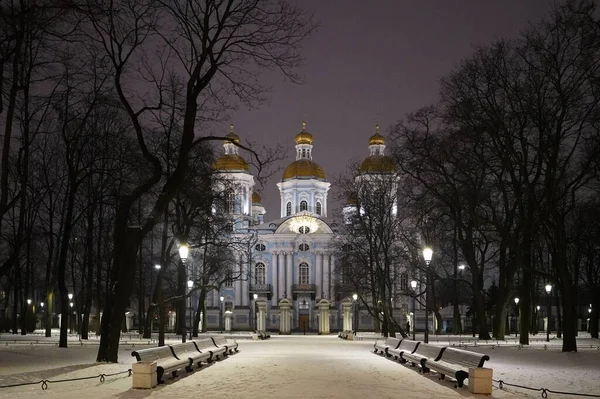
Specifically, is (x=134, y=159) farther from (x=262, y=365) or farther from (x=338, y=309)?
(x=338, y=309)

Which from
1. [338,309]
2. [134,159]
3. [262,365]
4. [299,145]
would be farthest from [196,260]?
[262,365]

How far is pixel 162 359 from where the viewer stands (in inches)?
710

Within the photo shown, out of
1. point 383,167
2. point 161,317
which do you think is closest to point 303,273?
point 383,167

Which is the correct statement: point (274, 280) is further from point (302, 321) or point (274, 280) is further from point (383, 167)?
point (383, 167)

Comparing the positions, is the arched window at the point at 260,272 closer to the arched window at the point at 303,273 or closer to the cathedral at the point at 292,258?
the cathedral at the point at 292,258

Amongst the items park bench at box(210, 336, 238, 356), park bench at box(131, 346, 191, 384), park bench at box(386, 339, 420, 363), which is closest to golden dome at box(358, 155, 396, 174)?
park bench at box(210, 336, 238, 356)

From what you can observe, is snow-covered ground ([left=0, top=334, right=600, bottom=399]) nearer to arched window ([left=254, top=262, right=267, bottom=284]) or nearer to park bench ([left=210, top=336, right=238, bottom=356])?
park bench ([left=210, top=336, right=238, bottom=356])

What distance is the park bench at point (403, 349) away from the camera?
23619mm

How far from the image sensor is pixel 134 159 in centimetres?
3422

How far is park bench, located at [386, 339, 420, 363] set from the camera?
23619 mm

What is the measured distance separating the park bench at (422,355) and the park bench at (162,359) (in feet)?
19.7

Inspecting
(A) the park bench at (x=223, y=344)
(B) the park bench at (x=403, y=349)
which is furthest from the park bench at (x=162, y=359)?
(A) the park bench at (x=223, y=344)

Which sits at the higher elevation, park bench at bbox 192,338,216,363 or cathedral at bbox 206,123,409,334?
cathedral at bbox 206,123,409,334

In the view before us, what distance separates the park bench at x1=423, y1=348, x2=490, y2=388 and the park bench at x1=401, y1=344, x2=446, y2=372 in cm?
21
